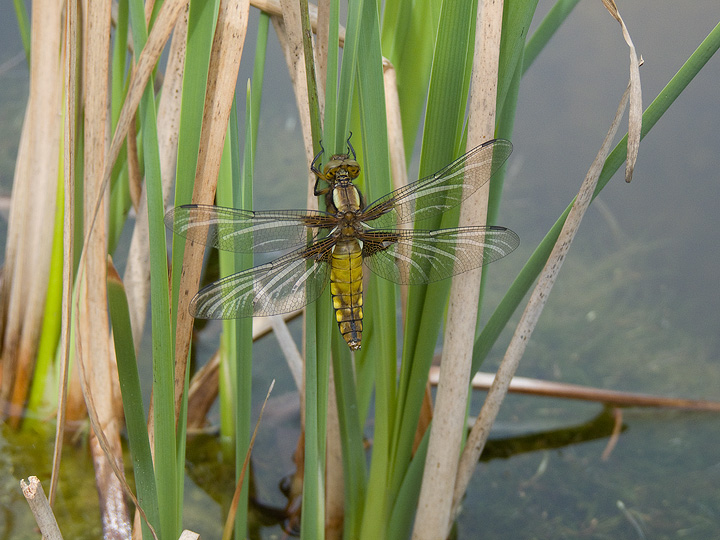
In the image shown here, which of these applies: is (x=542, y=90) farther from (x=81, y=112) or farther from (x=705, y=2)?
(x=81, y=112)

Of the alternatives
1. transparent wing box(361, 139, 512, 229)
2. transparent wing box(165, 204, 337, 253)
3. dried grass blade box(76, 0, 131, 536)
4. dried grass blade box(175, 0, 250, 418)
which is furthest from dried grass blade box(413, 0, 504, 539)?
dried grass blade box(76, 0, 131, 536)

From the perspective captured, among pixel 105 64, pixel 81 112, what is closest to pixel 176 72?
pixel 105 64

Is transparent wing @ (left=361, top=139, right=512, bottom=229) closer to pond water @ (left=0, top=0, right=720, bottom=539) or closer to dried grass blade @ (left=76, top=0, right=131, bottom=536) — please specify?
dried grass blade @ (left=76, top=0, right=131, bottom=536)

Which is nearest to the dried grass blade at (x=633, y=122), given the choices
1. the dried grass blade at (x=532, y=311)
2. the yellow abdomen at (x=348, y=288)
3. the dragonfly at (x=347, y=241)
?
the dried grass blade at (x=532, y=311)

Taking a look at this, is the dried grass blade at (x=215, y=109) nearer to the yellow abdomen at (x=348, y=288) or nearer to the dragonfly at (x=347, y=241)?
the dragonfly at (x=347, y=241)

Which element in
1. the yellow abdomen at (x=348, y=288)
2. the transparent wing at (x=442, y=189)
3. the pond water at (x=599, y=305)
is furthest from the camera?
the pond water at (x=599, y=305)

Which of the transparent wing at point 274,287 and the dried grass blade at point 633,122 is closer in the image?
the dried grass blade at point 633,122

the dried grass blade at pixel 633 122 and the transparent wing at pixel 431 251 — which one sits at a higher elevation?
the dried grass blade at pixel 633 122
